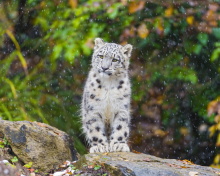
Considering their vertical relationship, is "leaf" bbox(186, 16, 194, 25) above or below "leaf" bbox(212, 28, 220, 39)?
above

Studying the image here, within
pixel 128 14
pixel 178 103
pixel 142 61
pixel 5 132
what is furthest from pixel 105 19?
pixel 5 132

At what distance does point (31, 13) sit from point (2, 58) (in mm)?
1091

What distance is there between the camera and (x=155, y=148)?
31.4 ft

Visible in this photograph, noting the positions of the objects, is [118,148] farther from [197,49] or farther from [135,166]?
[197,49]

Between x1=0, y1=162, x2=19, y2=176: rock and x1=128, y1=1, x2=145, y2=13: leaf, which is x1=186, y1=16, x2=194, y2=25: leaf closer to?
x1=128, y1=1, x2=145, y2=13: leaf

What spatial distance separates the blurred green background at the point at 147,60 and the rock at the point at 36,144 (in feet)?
8.30

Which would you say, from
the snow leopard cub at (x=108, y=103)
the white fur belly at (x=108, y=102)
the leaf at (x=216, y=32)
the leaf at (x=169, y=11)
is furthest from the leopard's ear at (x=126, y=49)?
the leaf at (x=216, y=32)

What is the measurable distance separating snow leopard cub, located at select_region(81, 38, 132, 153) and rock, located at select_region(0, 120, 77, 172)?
0.36 meters

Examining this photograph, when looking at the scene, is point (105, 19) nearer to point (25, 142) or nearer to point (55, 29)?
point (55, 29)

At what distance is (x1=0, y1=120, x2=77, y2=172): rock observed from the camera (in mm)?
5637

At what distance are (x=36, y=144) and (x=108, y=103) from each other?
92 centimetres

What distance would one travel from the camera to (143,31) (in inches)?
347

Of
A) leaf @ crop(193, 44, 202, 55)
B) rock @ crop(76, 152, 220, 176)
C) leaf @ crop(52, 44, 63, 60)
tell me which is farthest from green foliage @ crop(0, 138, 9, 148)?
leaf @ crop(193, 44, 202, 55)

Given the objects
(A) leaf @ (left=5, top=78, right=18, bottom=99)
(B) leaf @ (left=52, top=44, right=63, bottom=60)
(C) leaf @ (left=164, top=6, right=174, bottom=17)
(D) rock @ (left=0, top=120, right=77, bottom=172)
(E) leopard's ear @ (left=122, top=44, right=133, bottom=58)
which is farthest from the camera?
(C) leaf @ (left=164, top=6, right=174, bottom=17)
